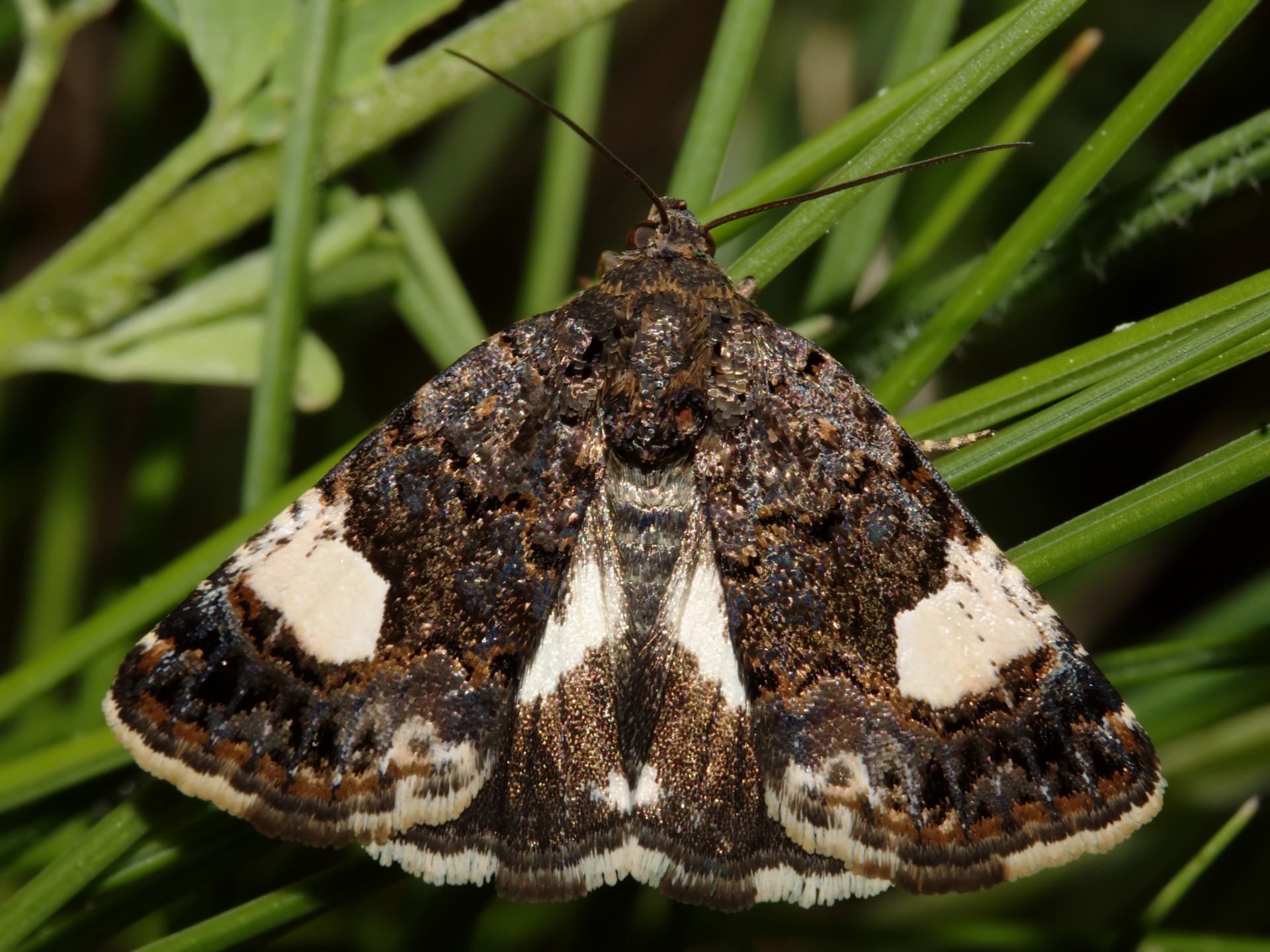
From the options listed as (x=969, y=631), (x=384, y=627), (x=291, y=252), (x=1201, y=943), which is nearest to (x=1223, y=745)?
(x=1201, y=943)

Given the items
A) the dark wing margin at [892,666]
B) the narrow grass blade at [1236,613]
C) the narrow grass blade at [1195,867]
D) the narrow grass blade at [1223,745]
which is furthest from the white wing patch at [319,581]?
the narrow grass blade at [1223,745]

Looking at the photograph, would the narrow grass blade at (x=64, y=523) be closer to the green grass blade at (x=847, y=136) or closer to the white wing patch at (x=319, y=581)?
the white wing patch at (x=319, y=581)

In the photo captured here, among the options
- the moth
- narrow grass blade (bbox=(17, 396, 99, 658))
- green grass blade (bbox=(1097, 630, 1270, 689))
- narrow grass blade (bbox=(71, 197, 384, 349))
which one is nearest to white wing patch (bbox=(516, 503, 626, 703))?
the moth

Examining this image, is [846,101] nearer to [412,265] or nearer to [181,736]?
[412,265]

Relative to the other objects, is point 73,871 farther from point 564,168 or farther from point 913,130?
point 564,168

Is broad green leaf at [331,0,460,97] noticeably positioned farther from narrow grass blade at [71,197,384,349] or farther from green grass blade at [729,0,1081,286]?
green grass blade at [729,0,1081,286]

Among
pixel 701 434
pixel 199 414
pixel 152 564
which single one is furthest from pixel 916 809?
pixel 199 414
